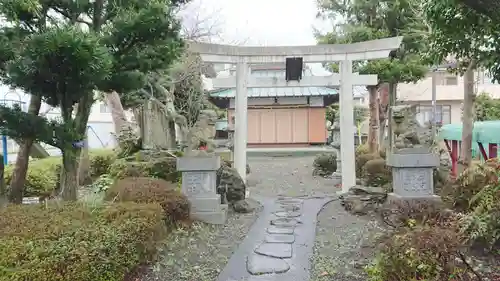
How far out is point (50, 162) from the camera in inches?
435

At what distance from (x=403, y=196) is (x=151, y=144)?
778 cm

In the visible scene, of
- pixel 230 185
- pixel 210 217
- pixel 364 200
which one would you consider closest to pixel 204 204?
pixel 210 217

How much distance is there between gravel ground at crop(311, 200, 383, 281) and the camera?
498cm

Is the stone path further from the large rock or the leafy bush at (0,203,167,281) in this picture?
Result: the leafy bush at (0,203,167,281)

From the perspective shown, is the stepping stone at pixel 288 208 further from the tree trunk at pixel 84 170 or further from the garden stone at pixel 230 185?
the tree trunk at pixel 84 170

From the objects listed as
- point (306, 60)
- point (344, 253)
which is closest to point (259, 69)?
point (306, 60)

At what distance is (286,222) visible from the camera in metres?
7.62

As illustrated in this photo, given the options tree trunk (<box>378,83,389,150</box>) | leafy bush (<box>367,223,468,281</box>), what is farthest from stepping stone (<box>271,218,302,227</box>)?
tree trunk (<box>378,83,389,150</box>)

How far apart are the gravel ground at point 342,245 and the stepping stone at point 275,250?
1.19ft

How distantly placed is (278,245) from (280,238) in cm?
38

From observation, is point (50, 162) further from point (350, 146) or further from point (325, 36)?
point (325, 36)

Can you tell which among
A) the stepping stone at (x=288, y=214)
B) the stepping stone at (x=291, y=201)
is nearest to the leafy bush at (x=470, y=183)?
the stepping stone at (x=288, y=214)

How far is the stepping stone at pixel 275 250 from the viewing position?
567 centimetres

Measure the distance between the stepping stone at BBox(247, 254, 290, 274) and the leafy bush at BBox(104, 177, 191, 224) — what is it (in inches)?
59.8
